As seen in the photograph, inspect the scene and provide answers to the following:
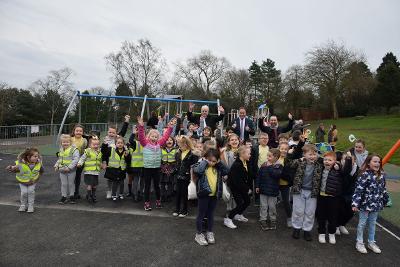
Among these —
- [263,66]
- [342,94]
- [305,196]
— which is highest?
[263,66]

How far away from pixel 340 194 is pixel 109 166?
416 centimetres

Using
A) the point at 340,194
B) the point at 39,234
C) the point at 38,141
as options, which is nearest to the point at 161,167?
the point at 39,234

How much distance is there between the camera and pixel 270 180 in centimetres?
478

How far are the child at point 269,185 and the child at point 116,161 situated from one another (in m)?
2.70

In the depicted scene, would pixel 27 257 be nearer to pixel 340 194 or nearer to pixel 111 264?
pixel 111 264

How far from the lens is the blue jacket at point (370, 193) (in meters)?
4.16

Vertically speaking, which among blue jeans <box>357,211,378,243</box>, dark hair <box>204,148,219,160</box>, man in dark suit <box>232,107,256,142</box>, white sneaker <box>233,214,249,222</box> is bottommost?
white sneaker <box>233,214,249,222</box>

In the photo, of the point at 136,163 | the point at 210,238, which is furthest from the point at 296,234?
the point at 136,163

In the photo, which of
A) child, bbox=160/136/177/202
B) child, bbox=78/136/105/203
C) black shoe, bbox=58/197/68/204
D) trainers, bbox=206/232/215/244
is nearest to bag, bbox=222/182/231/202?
trainers, bbox=206/232/215/244

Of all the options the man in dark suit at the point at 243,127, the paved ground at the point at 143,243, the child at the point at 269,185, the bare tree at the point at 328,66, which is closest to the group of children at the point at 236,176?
the child at the point at 269,185

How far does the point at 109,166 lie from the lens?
19.8 feet

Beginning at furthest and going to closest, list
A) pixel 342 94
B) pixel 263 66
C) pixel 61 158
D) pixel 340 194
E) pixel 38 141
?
pixel 263 66 < pixel 342 94 < pixel 38 141 < pixel 61 158 < pixel 340 194

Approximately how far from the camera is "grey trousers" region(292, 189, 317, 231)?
448 centimetres

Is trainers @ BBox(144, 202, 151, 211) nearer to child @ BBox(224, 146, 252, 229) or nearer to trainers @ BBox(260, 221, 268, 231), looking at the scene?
child @ BBox(224, 146, 252, 229)
